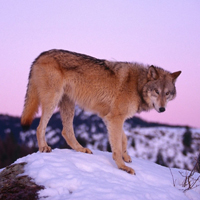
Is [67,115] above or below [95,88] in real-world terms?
below

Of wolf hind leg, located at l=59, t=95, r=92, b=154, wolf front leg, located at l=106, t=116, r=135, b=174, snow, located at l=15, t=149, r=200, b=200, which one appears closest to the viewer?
snow, located at l=15, t=149, r=200, b=200

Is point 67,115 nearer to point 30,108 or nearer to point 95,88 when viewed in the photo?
point 30,108

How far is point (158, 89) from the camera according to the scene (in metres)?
5.54

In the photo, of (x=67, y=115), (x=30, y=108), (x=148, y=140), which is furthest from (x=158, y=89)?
(x=148, y=140)

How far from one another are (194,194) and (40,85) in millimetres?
3818

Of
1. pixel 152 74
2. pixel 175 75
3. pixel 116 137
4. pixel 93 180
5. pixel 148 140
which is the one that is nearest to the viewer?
pixel 93 180

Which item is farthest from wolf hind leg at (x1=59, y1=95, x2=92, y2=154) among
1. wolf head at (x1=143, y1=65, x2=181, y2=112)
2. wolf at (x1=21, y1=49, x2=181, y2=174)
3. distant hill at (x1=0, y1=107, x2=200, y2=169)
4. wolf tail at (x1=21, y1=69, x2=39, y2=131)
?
distant hill at (x1=0, y1=107, x2=200, y2=169)

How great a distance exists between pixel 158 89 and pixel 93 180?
2.51 meters

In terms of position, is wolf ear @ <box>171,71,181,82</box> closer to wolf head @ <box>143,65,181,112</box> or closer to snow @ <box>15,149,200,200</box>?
wolf head @ <box>143,65,181,112</box>

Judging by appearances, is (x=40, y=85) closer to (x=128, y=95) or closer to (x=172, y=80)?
(x=128, y=95)

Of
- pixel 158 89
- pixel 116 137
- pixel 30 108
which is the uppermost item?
pixel 158 89

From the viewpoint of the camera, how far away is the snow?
3.59 metres

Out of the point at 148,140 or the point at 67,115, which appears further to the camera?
the point at 148,140

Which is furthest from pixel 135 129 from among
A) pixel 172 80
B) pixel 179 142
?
pixel 172 80
